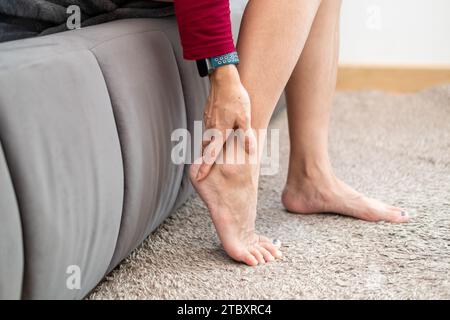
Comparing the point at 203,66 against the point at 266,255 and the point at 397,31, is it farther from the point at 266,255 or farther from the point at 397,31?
the point at 397,31

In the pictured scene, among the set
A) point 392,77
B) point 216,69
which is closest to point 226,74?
point 216,69

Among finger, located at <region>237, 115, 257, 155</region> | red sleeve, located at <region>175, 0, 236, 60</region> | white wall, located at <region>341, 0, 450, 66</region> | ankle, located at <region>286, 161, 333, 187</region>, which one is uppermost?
red sleeve, located at <region>175, 0, 236, 60</region>

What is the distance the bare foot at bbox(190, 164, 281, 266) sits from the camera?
985mm

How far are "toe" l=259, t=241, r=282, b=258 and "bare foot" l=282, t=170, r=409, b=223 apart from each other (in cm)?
20

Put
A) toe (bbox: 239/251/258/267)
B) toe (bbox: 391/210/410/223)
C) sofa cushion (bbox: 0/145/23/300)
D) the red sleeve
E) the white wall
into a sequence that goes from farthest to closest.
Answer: the white wall → toe (bbox: 391/210/410/223) → toe (bbox: 239/251/258/267) → the red sleeve → sofa cushion (bbox: 0/145/23/300)

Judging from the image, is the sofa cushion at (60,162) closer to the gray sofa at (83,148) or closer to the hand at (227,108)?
the gray sofa at (83,148)

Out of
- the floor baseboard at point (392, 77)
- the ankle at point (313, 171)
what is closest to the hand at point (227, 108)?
the ankle at point (313, 171)

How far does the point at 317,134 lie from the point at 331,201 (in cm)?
13

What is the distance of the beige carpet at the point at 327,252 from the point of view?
911 mm

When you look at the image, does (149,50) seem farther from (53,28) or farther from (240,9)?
(240,9)

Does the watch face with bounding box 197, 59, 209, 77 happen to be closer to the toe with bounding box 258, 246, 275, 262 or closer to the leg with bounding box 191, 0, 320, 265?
the leg with bounding box 191, 0, 320, 265

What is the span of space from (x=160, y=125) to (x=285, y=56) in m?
0.22

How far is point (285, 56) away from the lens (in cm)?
98

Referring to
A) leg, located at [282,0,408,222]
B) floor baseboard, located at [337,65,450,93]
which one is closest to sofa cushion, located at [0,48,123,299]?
leg, located at [282,0,408,222]
